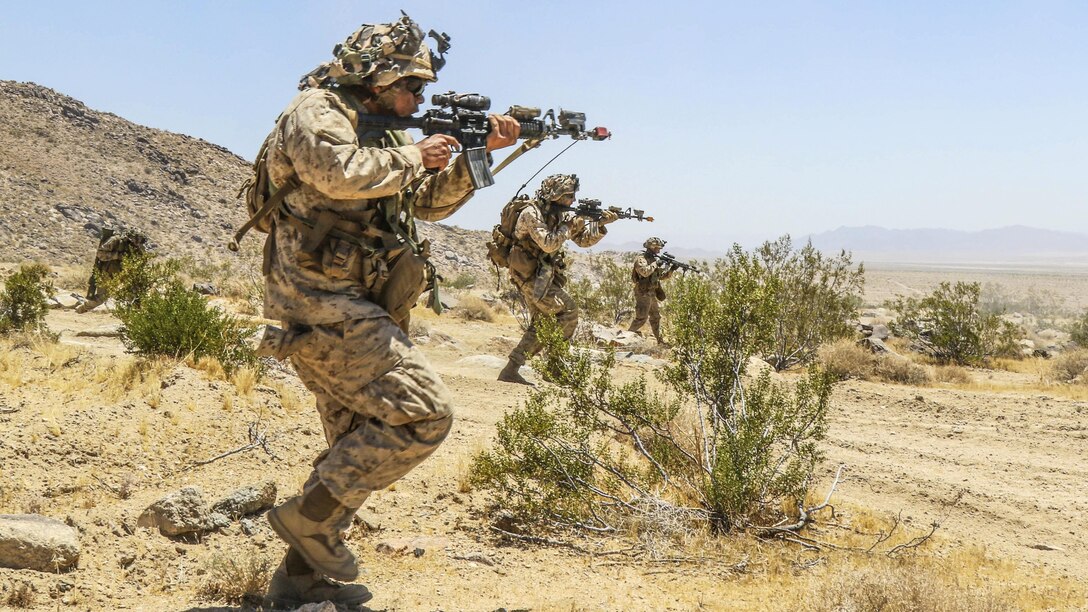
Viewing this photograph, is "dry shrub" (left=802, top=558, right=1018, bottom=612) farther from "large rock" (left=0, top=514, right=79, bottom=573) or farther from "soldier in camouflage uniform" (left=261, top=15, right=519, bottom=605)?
"large rock" (left=0, top=514, right=79, bottom=573)

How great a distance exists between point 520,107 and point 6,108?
153 ft

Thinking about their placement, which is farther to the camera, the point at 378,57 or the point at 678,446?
the point at 678,446

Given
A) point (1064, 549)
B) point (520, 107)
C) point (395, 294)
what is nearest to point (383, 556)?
point (395, 294)

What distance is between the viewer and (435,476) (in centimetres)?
586

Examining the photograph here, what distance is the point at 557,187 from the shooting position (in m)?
9.84

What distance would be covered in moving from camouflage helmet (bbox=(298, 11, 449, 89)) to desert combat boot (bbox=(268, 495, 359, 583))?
69.6 inches

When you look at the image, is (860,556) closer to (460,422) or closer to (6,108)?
(460,422)

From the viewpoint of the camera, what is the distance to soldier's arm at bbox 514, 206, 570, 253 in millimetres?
9625

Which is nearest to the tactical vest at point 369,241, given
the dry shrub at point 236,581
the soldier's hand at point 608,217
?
the dry shrub at point 236,581

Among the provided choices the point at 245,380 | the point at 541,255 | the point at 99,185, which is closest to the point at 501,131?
the point at 245,380

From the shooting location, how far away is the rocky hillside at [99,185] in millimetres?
34562

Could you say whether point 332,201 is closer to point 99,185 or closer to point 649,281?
point 649,281

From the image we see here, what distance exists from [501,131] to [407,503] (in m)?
2.52

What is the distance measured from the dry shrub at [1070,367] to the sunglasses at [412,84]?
11.8 meters
